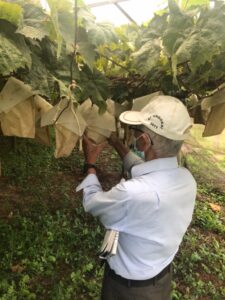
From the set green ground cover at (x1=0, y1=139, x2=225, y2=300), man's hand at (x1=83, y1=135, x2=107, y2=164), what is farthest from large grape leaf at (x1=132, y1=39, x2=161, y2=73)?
green ground cover at (x1=0, y1=139, x2=225, y2=300)

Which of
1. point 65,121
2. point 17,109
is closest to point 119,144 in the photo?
point 65,121

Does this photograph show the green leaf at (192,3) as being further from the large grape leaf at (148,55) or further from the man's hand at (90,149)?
the man's hand at (90,149)

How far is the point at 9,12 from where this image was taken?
1176 millimetres

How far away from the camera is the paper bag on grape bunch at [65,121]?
1.56 m

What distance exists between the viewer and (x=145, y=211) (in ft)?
5.26

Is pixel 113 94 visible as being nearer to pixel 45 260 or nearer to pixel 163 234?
pixel 163 234

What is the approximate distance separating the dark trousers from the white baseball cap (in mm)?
802

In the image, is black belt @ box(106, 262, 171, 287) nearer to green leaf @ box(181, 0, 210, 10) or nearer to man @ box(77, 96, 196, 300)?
man @ box(77, 96, 196, 300)

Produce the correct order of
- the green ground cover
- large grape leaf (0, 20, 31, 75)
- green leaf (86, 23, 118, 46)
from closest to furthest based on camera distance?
large grape leaf (0, 20, 31, 75), green leaf (86, 23, 118, 46), the green ground cover

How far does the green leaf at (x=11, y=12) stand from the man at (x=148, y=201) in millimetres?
612

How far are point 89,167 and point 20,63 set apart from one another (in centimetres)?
79

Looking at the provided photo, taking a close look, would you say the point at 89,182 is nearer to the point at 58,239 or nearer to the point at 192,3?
the point at 192,3

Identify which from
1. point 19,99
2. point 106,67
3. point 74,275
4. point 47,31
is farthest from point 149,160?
point 74,275

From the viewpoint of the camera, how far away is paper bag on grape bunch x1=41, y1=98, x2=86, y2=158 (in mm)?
1559
